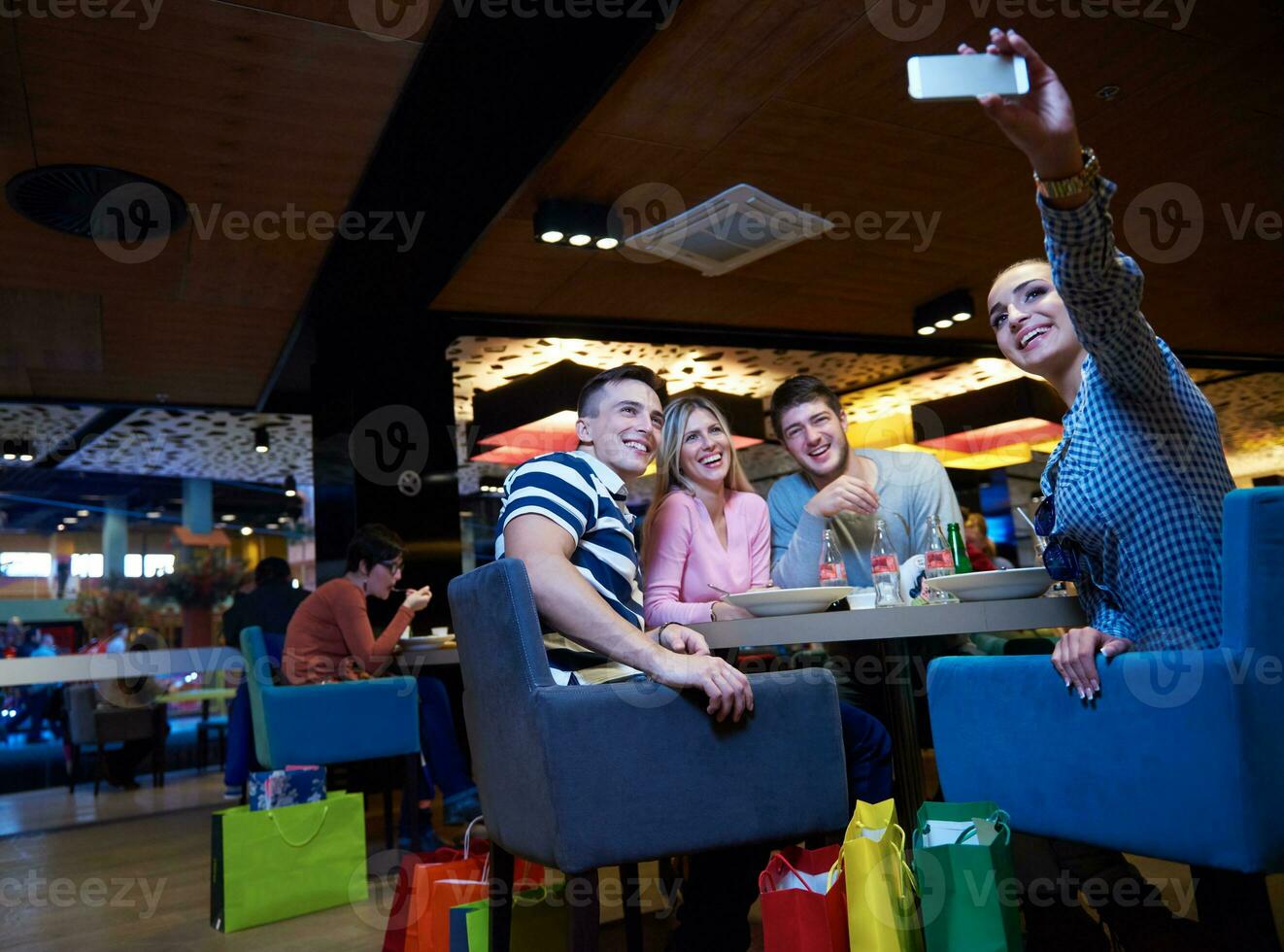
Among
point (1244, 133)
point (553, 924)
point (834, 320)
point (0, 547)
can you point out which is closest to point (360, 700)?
point (553, 924)

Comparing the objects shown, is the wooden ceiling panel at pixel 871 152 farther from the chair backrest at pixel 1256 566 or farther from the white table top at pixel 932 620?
the chair backrest at pixel 1256 566

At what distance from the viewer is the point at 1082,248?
1354 millimetres

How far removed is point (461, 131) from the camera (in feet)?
12.6

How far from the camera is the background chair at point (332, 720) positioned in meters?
3.64

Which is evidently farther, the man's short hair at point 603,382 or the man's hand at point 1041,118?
the man's short hair at point 603,382

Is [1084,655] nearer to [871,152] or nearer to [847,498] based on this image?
[847,498]

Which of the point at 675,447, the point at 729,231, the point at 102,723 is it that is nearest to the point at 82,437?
the point at 102,723

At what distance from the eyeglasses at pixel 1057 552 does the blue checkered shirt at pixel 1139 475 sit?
0.04 m

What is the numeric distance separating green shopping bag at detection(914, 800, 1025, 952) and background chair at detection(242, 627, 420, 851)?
2.62 m

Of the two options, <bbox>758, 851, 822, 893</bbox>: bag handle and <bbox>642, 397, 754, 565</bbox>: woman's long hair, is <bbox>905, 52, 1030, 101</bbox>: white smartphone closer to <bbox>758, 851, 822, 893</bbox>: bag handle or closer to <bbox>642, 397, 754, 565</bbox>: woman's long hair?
<bbox>758, 851, 822, 893</bbox>: bag handle

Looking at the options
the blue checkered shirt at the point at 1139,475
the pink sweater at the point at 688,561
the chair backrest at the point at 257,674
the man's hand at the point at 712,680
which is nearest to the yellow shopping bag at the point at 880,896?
the man's hand at the point at 712,680

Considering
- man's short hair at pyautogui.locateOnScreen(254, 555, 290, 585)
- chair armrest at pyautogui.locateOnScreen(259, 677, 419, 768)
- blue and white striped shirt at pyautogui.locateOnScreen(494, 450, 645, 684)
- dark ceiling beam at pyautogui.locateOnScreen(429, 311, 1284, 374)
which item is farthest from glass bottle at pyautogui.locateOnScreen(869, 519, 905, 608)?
man's short hair at pyautogui.locateOnScreen(254, 555, 290, 585)

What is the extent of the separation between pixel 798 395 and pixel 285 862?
2.13m

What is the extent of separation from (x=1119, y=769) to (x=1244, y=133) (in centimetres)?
388
